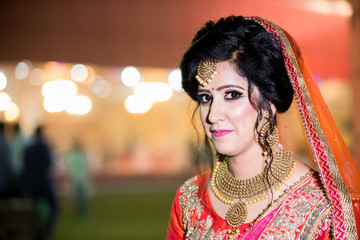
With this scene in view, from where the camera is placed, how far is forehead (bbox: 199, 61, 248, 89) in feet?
4.01

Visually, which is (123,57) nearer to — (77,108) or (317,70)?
(317,70)

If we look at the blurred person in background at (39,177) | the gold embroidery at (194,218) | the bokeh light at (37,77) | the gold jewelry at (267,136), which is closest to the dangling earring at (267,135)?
the gold jewelry at (267,136)

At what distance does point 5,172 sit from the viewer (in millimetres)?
4426

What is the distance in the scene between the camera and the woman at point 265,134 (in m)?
1.18

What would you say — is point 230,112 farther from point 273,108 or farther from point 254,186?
point 254,186

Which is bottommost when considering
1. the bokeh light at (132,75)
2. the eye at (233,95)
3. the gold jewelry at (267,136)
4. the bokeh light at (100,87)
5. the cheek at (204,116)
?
the bokeh light at (100,87)

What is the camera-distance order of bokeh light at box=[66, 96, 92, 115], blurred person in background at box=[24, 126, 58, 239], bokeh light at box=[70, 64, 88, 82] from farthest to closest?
bokeh light at box=[66, 96, 92, 115]
bokeh light at box=[70, 64, 88, 82]
blurred person in background at box=[24, 126, 58, 239]

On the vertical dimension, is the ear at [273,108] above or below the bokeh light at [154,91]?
above

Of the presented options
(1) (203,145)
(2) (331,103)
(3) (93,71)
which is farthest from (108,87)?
(1) (203,145)

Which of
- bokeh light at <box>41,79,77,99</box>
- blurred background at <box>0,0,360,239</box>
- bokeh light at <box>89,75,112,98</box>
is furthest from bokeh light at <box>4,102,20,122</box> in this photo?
blurred background at <box>0,0,360,239</box>

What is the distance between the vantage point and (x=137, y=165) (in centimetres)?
1409

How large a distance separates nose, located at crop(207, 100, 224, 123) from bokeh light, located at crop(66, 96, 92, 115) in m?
12.6

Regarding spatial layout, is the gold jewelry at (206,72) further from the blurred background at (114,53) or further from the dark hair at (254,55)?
the blurred background at (114,53)

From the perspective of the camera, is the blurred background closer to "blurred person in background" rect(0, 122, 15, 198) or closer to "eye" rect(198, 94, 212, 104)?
"blurred person in background" rect(0, 122, 15, 198)
